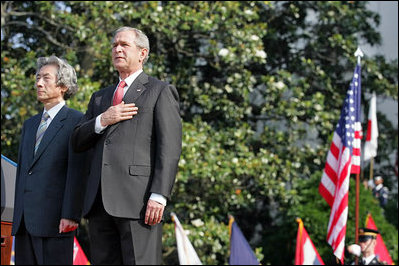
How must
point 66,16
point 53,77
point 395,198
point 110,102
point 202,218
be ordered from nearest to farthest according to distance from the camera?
1. point 110,102
2. point 53,77
3. point 66,16
4. point 202,218
5. point 395,198

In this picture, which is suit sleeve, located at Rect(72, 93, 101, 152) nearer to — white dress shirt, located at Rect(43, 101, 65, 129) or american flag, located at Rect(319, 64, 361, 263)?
white dress shirt, located at Rect(43, 101, 65, 129)

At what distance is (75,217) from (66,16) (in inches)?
266

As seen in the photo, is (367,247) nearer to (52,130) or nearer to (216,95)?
(216,95)

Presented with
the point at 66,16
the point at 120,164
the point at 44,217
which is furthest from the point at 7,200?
the point at 66,16

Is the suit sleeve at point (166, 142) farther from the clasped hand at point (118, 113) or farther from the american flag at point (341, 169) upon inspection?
the american flag at point (341, 169)

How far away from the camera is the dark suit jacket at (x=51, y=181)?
3.77 meters

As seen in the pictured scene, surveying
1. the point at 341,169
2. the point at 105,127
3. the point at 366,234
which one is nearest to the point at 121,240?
the point at 105,127

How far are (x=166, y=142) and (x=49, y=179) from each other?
82cm

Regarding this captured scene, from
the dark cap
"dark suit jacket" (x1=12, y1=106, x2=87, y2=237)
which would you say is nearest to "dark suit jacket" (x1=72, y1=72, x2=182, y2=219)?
"dark suit jacket" (x1=12, y1=106, x2=87, y2=237)

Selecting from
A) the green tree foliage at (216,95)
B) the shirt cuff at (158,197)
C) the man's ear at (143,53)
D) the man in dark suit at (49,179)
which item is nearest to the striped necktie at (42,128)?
the man in dark suit at (49,179)

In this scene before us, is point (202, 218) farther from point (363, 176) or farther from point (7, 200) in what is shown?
point (7, 200)

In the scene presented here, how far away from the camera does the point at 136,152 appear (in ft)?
11.3

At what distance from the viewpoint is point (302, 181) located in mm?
11469

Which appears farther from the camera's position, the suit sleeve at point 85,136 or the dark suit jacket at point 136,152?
the suit sleeve at point 85,136
